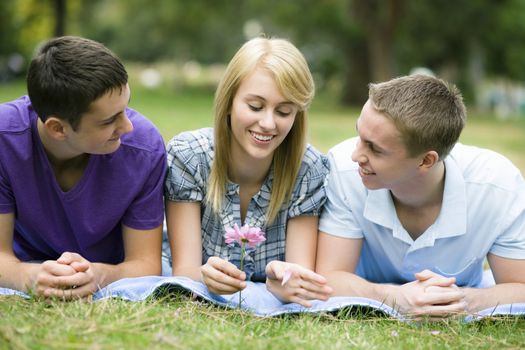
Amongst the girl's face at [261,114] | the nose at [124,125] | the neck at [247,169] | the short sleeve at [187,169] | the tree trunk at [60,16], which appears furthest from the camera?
the tree trunk at [60,16]

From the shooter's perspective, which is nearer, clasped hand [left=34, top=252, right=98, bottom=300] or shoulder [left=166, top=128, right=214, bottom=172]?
clasped hand [left=34, top=252, right=98, bottom=300]

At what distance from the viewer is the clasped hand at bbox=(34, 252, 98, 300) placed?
3.25 meters

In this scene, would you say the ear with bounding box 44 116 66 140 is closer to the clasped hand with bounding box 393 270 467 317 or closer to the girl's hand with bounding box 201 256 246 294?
the girl's hand with bounding box 201 256 246 294

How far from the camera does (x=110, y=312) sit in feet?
9.98

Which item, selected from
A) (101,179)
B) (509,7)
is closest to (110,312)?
(101,179)

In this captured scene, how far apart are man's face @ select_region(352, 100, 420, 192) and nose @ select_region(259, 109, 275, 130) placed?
44 centimetres

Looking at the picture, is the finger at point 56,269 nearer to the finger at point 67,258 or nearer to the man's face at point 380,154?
the finger at point 67,258

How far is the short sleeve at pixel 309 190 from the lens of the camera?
3.92 m

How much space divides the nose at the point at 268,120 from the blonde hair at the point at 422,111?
0.52m

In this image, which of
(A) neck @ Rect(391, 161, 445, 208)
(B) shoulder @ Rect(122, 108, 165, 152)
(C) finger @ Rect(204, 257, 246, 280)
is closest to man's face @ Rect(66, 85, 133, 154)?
(B) shoulder @ Rect(122, 108, 165, 152)

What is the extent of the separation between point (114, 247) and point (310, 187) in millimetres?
1154

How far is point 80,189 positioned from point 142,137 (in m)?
0.42

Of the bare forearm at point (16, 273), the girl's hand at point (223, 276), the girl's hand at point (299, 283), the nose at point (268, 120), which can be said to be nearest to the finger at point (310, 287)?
the girl's hand at point (299, 283)

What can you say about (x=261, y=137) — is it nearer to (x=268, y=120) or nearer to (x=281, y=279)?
(x=268, y=120)
